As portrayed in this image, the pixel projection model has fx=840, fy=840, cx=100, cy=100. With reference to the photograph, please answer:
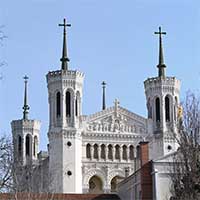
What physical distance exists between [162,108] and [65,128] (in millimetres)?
11965

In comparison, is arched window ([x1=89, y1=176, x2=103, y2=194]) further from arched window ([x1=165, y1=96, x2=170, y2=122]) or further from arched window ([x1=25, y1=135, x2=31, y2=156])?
arched window ([x1=25, y1=135, x2=31, y2=156])

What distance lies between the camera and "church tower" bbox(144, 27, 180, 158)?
95250 millimetres

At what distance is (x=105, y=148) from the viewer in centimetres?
9438

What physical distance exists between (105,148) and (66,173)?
21.6ft

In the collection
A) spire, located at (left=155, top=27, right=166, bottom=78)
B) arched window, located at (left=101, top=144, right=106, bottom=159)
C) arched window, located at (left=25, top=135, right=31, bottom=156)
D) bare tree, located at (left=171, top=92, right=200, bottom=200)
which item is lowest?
bare tree, located at (left=171, top=92, right=200, bottom=200)

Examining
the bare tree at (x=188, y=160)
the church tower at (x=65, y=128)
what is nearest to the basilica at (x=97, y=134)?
the church tower at (x=65, y=128)

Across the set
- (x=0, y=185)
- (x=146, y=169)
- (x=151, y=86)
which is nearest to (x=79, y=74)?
(x=151, y=86)

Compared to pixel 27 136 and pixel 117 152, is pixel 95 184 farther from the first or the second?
pixel 27 136

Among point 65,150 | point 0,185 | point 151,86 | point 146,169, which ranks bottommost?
Answer: point 0,185

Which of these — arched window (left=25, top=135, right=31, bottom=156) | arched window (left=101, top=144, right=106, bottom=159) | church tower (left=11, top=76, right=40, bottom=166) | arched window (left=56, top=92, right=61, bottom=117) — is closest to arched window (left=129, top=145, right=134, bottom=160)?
arched window (left=101, top=144, right=106, bottom=159)

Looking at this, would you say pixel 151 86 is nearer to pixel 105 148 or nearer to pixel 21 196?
pixel 105 148

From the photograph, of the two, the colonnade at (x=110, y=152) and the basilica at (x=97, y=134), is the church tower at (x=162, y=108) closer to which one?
the basilica at (x=97, y=134)

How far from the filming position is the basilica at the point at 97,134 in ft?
297

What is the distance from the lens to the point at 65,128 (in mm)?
91625
